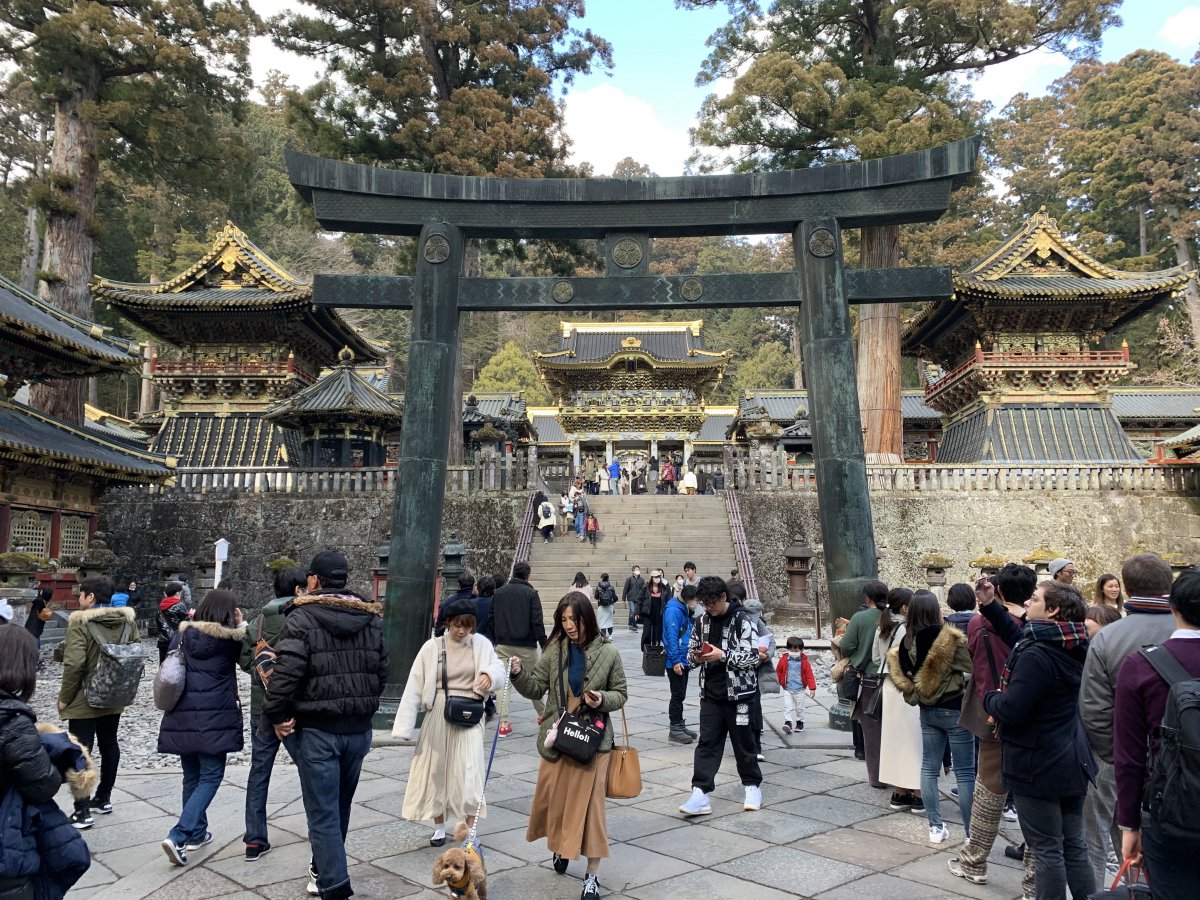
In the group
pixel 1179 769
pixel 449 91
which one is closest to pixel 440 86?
pixel 449 91

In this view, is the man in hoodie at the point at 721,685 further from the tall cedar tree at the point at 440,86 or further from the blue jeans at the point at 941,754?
the tall cedar tree at the point at 440,86

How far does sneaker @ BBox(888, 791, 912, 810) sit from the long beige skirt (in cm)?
287

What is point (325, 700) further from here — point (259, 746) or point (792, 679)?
point (792, 679)

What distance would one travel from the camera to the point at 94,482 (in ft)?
54.6

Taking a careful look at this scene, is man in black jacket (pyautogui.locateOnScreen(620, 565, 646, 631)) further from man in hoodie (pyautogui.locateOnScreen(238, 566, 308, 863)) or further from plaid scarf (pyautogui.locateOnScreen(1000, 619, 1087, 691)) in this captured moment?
plaid scarf (pyautogui.locateOnScreen(1000, 619, 1087, 691))

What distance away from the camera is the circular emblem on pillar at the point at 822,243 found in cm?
809

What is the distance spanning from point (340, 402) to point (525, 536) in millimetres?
6892

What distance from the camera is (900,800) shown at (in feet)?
17.7

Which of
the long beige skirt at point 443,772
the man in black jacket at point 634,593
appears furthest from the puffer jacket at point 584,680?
the man in black jacket at point 634,593

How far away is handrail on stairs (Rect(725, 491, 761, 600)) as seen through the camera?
17.5 metres

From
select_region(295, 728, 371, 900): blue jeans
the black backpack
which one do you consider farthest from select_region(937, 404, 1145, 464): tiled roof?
select_region(295, 728, 371, 900): blue jeans

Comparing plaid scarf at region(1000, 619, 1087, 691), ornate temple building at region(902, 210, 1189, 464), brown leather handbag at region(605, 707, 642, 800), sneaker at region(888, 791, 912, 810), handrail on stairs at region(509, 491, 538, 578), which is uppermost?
ornate temple building at region(902, 210, 1189, 464)

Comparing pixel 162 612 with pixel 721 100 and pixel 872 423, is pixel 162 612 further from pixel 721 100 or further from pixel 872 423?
pixel 721 100

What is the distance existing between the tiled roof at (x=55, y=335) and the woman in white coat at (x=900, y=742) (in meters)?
13.4
